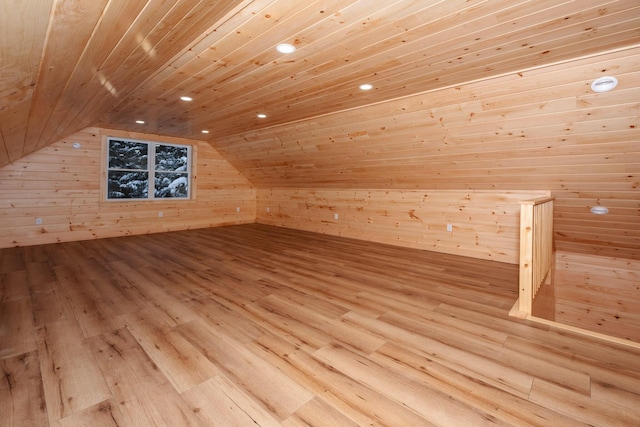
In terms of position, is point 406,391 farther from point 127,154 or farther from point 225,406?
point 127,154

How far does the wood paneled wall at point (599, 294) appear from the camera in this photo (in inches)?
153

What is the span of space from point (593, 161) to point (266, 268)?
3.64 m

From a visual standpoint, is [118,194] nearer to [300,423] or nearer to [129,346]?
[129,346]

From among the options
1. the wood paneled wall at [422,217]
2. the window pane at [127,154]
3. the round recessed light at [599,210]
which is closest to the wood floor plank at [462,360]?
the wood paneled wall at [422,217]

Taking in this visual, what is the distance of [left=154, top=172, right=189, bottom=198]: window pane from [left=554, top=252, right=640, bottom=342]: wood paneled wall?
23.5 feet

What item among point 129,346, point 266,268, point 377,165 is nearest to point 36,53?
point 129,346

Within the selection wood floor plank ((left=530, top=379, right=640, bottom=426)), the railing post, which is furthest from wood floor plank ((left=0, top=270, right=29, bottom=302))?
the railing post

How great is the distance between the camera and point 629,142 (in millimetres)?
2604

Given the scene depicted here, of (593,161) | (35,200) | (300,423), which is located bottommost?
Answer: (300,423)

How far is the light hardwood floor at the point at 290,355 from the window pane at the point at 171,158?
3464 millimetres

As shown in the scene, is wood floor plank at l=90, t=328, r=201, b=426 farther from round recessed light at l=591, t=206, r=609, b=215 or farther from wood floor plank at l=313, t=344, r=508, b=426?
round recessed light at l=591, t=206, r=609, b=215

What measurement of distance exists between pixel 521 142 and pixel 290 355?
3.09 metres

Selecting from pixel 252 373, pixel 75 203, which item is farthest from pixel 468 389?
pixel 75 203

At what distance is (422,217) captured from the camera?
194 inches
